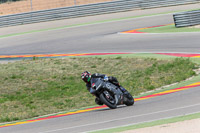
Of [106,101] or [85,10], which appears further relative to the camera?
[85,10]

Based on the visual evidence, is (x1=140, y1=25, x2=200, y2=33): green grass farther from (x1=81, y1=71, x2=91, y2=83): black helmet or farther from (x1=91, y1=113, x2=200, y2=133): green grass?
(x1=91, y1=113, x2=200, y2=133): green grass

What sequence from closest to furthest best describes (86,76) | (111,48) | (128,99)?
1. (86,76)
2. (128,99)
3. (111,48)

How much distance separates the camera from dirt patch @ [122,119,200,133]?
695 centimetres

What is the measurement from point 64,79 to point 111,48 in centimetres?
541

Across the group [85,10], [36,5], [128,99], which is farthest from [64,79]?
[36,5]

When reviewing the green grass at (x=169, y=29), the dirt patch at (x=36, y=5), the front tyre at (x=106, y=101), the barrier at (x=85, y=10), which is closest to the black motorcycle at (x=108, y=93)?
the front tyre at (x=106, y=101)

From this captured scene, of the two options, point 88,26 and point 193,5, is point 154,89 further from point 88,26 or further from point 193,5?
point 193,5

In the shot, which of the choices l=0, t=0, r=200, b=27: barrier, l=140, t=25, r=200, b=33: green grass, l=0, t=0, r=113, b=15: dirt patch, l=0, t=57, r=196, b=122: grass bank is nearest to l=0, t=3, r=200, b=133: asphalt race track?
l=140, t=25, r=200, b=33: green grass

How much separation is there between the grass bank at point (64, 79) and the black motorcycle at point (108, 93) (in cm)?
273

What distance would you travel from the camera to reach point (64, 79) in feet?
55.1

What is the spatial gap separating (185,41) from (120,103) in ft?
35.0

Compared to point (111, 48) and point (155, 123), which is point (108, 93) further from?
point (111, 48)

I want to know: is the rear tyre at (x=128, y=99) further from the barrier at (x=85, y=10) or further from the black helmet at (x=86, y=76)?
the barrier at (x=85, y=10)

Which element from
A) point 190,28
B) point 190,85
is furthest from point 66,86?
point 190,28
